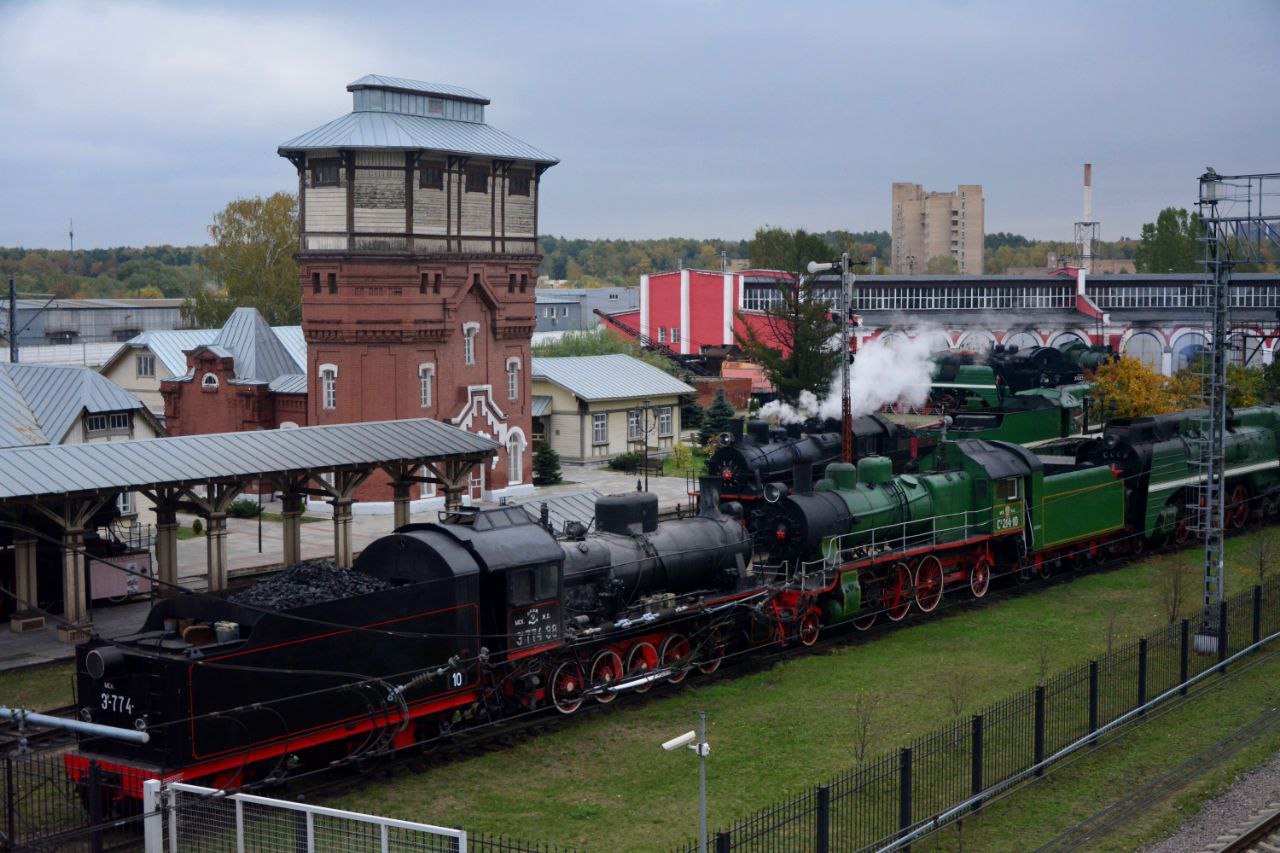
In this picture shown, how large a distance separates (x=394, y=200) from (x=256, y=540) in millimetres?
12127

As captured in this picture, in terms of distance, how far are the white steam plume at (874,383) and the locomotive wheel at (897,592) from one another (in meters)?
10.8

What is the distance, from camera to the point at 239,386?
163 ft

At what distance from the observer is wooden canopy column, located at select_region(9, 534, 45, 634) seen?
28.1 metres

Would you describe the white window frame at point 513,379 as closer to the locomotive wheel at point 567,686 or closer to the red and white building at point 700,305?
the locomotive wheel at point 567,686

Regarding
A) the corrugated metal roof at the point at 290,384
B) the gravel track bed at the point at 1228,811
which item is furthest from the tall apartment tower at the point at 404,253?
the gravel track bed at the point at 1228,811

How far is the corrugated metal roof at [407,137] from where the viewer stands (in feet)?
142

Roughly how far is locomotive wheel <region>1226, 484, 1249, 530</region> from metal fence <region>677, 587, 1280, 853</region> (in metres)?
16.9

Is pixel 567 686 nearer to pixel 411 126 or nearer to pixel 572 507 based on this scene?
pixel 572 507

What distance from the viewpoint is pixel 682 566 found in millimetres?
25078

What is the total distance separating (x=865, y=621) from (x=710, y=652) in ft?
17.2

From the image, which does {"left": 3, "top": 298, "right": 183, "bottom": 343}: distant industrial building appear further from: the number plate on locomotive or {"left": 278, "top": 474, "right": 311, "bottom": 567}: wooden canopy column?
the number plate on locomotive

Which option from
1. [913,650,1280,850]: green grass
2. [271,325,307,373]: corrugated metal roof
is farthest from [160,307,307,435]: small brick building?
[913,650,1280,850]: green grass

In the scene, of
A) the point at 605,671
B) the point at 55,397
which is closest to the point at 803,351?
the point at 55,397

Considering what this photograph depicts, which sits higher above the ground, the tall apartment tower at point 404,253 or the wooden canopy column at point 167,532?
the tall apartment tower at point 404,253
